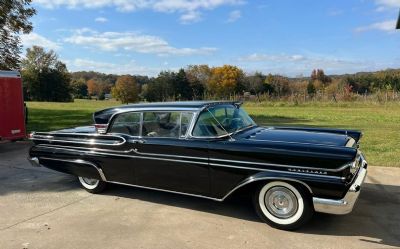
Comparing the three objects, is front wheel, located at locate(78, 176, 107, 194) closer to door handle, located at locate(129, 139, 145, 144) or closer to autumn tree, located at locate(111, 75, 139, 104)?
door handle, located at locate(129, 139, 145, 144)

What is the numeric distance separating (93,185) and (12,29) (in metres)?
11.7

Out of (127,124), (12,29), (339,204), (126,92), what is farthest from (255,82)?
(339,204)

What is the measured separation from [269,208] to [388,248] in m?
1.36

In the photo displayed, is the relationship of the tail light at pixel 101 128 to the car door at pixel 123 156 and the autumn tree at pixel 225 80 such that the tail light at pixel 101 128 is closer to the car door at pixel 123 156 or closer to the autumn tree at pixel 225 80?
the car door at pixel 123 156

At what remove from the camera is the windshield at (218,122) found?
5227 mm

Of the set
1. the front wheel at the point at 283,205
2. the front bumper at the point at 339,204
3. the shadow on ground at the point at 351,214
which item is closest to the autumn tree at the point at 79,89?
the shadow on ground at the point at 351,214

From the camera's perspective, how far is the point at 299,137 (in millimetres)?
5184

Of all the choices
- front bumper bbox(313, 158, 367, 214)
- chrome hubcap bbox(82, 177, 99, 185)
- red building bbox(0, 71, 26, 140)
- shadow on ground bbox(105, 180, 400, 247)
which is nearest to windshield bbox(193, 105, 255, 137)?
shadow on ground bbox(105, 180, 400, 247)

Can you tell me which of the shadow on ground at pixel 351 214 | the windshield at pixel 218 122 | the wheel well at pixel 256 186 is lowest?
the shadow on ground at pixel 351 214

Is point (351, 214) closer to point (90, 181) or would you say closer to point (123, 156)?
point (123, 156)

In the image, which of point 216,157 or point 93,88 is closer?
point 216,157

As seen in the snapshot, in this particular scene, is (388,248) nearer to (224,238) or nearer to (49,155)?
(224,238)

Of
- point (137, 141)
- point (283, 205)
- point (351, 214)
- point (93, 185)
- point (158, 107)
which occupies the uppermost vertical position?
point (158, 107)

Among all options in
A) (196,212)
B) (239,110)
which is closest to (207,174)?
(196,212)
